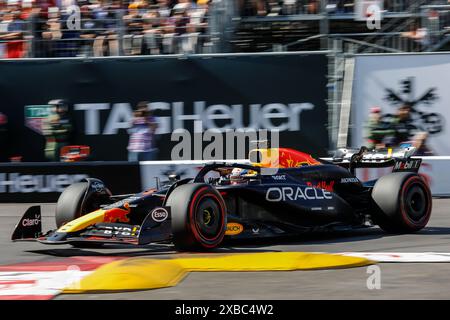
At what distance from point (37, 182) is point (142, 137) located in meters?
2.10

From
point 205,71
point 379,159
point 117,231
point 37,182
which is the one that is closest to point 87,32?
point 205,71

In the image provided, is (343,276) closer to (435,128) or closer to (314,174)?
(314,174)

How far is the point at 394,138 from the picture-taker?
16516mm

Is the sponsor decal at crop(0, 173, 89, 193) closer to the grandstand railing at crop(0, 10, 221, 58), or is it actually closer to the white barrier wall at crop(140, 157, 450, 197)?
the white barrier wall at crop(140, 157, 450, 197)

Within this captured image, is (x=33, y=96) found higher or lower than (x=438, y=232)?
higher

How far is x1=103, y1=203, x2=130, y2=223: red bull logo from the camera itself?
9.29 metres

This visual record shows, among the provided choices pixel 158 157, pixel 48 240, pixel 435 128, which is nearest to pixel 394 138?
pixel 435 128

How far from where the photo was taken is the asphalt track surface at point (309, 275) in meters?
6.61

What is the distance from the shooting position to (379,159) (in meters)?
11.2

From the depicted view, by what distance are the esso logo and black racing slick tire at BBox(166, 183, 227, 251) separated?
80 millimetres

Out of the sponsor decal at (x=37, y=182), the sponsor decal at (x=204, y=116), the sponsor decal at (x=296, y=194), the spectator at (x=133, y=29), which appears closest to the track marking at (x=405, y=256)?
the sponsor decal at (x=296, y=194)

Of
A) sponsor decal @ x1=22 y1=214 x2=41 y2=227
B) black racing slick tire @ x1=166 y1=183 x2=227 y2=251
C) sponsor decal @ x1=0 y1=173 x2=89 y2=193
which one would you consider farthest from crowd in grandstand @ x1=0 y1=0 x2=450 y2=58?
black racing slick tire @ x1=166 y1=183 x2=227 y2=251

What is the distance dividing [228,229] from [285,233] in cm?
76

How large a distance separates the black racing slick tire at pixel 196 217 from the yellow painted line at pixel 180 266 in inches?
13.0
